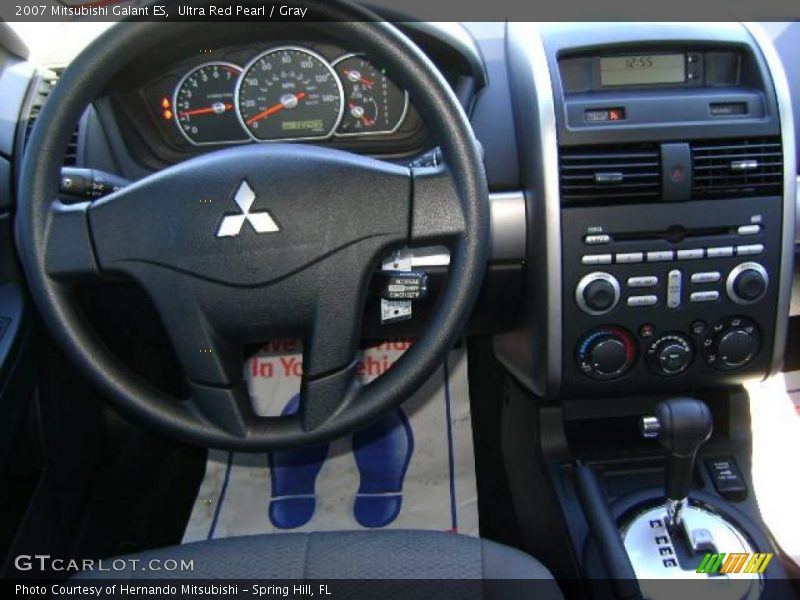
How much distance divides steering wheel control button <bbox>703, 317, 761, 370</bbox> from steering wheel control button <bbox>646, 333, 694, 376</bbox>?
0.03m

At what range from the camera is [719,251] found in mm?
1173

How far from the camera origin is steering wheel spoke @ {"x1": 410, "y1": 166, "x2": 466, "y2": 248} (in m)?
0.91

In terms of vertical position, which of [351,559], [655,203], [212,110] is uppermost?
[212,110]

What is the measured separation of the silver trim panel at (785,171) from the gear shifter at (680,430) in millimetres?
294

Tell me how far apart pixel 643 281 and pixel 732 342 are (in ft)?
0.62

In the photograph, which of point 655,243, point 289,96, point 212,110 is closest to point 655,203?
point 655,243

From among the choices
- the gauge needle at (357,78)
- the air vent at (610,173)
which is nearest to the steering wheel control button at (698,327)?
the air vent at (610,173)

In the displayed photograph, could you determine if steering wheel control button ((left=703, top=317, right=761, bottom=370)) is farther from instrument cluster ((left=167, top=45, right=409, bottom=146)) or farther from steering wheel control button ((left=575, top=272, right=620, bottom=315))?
instrument cluster ((left=167, top=45, right=409, bottom=146))

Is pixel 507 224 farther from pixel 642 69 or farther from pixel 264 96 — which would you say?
pixel 264 96

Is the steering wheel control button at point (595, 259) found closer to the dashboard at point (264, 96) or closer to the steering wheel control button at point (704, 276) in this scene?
the steering wheel control button at point (704, 276)

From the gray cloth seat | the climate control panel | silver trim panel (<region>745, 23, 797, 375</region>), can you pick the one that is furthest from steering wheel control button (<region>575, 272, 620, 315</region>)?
the gray cloth seat

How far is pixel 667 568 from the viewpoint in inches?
44.6

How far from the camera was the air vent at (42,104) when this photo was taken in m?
1.27

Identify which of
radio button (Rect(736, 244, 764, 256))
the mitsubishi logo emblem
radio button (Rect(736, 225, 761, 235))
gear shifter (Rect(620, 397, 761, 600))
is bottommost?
gear shifter (Rect(620, 397, 761, 600))
